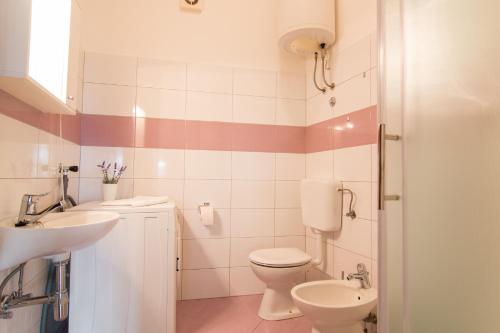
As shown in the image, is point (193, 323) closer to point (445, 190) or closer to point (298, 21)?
point (445, 190)

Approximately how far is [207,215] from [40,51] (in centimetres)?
142

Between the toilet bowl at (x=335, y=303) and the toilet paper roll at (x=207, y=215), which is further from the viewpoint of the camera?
the toilet paper roll at (x=207, y=215)

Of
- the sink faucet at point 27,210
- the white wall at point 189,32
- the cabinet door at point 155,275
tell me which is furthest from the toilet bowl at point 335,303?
the white wall at point 189,32

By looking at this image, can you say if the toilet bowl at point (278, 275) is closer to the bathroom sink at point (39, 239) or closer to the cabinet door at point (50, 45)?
the bathroom sink at point (39, 239)

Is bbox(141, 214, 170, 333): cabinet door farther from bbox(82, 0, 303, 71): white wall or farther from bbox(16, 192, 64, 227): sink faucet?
bbox(82, 0, 303, 71): white wall

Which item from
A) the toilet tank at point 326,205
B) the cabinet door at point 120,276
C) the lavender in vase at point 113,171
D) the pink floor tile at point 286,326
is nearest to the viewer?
the cabinet door at point 120,276

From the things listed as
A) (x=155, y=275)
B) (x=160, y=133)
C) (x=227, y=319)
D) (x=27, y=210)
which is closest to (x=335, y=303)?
(x=227, y=319)

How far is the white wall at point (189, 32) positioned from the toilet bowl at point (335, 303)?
178 cm

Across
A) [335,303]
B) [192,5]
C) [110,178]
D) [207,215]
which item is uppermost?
[192,5]

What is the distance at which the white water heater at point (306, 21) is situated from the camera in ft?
6.56

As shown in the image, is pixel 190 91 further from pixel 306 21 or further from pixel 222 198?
pixel 306 21

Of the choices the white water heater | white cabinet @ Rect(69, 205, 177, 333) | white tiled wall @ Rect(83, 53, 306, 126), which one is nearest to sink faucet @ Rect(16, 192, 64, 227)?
white cabinet @ Rect(69, 205, 177, 333)

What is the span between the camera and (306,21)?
6.56 ft

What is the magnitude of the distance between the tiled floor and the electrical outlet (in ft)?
7.61
